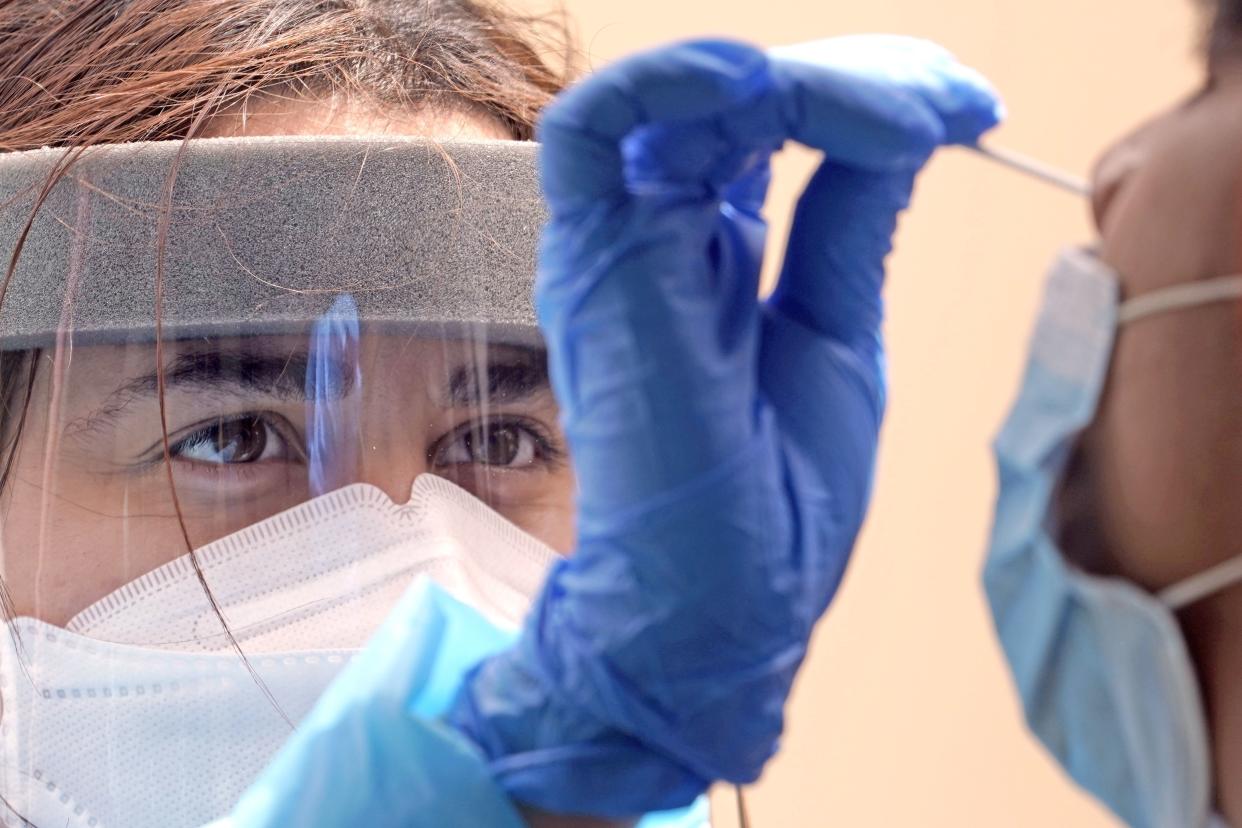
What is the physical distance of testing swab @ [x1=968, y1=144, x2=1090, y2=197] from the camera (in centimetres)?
54

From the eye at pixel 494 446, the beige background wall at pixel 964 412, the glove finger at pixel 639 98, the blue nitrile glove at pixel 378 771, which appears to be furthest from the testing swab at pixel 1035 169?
the eye at pixel 494 446

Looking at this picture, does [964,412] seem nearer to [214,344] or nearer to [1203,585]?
[1203,585]

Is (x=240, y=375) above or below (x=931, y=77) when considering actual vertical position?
below

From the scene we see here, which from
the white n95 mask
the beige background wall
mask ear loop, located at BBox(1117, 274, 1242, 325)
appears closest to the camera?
mask ear loop, located at BBox(1117, 274, 1242, 325)

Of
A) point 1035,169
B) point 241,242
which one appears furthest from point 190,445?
point 1035,169

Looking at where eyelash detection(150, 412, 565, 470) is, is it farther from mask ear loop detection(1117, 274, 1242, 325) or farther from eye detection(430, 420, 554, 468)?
mask ear loop detection(1117, 274, 1242, 325)

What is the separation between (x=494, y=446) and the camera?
40.0 inches

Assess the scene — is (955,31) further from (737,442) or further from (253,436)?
(253,436)

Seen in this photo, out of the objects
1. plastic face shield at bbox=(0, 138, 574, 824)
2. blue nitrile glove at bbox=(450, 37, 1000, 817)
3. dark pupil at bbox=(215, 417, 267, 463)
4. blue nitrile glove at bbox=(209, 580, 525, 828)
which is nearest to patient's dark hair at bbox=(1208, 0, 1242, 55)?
blue nitrile glove at bbox=(450, 37, 1000, 817)

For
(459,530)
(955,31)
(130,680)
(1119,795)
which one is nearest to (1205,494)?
(1119,795)

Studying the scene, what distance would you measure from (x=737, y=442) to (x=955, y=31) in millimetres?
443

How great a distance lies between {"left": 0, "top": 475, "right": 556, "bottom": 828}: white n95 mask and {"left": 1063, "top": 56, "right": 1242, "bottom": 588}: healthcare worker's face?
58 cm

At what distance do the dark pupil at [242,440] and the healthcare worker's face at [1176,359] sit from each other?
630mm

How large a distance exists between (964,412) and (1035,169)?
0.53ft
